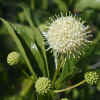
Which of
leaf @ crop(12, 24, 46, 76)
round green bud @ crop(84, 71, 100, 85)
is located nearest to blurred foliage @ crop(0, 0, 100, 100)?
leaf @ crop(12, 24, 46, 76)

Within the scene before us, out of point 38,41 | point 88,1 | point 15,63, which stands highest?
point 88,1

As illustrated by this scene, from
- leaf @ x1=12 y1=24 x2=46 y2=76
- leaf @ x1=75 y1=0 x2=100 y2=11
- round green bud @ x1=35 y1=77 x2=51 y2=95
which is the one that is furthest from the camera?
leaf @ x1=75 y1=0 x2=100 y2=11

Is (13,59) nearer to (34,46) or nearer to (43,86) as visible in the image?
(34,46)

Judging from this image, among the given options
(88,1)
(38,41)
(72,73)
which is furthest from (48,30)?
(88,1)

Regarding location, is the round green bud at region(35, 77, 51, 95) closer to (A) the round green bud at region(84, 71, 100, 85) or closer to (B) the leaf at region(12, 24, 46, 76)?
(B) the leaf at region(12, 24, 46, 76)

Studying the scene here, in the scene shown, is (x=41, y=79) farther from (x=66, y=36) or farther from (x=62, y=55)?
(x=66, y=36)

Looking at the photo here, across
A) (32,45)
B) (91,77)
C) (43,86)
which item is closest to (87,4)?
(32,45)

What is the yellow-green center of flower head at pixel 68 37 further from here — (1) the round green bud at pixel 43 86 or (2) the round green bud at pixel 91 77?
(1) the round green bud at pixel 43 86
